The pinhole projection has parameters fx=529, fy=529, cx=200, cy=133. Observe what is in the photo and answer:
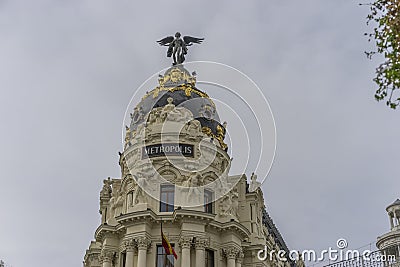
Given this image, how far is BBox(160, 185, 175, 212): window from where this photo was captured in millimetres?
38312

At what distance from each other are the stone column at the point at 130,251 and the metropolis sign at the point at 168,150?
266 inches

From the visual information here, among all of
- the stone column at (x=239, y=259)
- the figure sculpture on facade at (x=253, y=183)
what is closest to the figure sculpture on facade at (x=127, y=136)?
the figure sculpture on facade at (x=253, y=183)

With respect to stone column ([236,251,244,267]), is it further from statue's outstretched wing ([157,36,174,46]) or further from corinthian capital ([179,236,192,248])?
statue's outstretched wing ([157,36,174,46])

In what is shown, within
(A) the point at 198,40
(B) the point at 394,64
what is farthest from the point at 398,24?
(A) the point at 198,40

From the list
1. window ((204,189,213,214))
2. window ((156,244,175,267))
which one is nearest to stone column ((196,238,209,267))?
window ((156,244,175,267))

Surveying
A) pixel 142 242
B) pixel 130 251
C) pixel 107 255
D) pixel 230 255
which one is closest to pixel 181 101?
pixel 142 242

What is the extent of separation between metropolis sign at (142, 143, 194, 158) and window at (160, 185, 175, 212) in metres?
2.54

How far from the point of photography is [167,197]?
38688 millimetres

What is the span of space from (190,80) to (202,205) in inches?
517

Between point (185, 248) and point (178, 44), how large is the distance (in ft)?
68.9

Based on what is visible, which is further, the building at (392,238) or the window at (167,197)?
the window at (167,197)

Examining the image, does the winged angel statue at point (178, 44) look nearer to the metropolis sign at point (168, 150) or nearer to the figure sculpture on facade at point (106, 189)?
the metropolis sign at point (168, 150)

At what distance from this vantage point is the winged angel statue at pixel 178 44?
4932 centimetres

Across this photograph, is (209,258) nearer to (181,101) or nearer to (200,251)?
(200,251)
